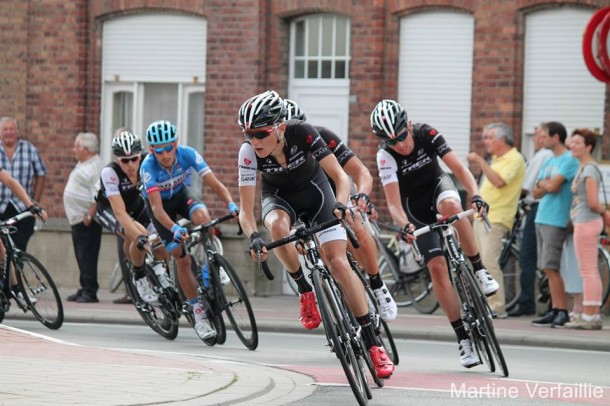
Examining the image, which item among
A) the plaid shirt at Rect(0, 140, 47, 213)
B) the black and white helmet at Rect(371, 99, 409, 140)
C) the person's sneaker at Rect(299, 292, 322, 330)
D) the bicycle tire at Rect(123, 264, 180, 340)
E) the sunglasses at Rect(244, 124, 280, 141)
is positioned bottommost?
the bicycle tire at Rect(123, 264, 180, 340)

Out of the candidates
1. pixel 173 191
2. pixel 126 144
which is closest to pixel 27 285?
pixel 126 144

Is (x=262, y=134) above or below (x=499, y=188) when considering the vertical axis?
above

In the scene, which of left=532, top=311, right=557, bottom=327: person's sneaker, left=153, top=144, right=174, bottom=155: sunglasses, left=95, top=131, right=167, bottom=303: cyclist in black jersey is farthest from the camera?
left=532, top=311, right=557, bottom=327: person's sneaker

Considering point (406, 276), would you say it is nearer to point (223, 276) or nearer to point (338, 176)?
point (223, 276)

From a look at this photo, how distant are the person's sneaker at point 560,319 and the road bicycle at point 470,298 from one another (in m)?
4.62

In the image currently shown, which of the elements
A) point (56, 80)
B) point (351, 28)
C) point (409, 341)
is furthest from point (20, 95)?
point (409, 341)

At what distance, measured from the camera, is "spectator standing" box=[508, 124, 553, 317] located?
17656mm

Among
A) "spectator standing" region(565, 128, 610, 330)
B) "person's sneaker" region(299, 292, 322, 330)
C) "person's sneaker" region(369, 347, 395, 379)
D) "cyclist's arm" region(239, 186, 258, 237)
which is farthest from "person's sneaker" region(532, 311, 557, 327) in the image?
"cyclist's arm" region(239, 186, 258, 237)

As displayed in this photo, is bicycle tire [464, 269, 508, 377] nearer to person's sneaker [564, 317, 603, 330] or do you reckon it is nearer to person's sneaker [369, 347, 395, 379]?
person's sneaker [369, 347, 395, 379]

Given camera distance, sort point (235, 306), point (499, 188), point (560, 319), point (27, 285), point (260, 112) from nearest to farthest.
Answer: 1. point (260, 112)
2. point (235, 306)
3. point (27, 285)
4. point (560, 319)
5. point (499, 188)

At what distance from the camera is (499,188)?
17.6 metres

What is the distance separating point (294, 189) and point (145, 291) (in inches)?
178

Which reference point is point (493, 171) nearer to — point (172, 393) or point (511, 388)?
point (511, 388)

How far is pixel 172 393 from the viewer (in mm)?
Answer: 9859
